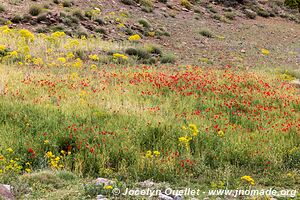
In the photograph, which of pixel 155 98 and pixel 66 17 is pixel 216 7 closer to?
pixel 66 17

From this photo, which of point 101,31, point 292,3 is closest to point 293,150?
point 101,31

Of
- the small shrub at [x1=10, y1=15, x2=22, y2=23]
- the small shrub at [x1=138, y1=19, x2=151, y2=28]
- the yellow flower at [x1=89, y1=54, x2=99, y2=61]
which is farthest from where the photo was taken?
the small shrub at [x1=138, y1=19, x2=151, y2=28]

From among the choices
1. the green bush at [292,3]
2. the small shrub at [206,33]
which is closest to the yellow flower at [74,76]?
the small shrub at [206,33]

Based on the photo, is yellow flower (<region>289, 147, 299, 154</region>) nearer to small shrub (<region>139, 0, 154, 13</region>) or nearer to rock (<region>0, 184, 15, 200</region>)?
rock (<region>0, 184, 15, 200</region>)

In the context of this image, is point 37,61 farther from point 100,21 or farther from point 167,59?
point 100,21

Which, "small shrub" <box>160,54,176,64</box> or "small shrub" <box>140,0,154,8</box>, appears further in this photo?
"small shrub" <box>140,0,154,8</box>

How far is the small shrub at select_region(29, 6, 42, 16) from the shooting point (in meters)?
18.1

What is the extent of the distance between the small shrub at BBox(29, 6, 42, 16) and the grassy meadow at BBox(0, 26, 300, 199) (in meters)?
7.12

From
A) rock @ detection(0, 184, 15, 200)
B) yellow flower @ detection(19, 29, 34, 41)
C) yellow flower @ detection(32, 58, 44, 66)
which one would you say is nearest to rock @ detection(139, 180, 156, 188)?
rock @ detection(0, 184, 15, 200)

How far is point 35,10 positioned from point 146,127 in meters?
13.5

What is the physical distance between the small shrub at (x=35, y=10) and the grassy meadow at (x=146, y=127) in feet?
23.4

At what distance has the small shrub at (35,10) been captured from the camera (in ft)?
59.5

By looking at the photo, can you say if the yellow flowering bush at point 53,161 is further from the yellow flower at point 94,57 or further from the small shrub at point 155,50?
the small shrub at point 155,50

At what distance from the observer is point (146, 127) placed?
702 centimetres
